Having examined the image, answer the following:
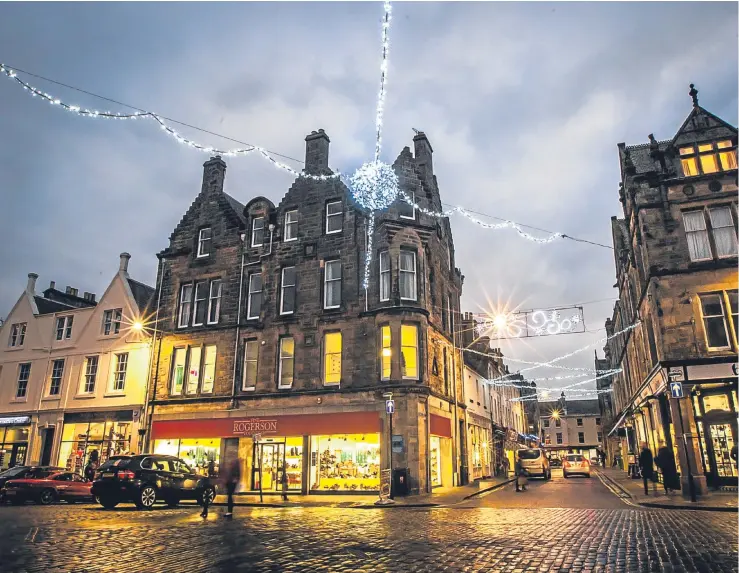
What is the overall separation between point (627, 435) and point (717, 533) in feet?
110

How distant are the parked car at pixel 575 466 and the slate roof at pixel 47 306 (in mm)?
34838

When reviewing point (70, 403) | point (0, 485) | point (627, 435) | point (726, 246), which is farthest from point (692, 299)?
point (70, 403)

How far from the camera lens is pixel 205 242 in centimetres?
3041

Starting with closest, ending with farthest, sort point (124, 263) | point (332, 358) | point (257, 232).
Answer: point (332, 358), point (257, 232), point (124, 263)

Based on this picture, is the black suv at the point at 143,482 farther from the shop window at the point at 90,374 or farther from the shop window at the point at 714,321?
the shop window at the point at 714,321

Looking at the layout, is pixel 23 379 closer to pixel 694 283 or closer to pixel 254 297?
pixel 254 297

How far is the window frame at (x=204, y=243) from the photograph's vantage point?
3011 centimetres

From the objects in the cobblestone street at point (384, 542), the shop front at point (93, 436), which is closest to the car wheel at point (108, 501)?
the cobblestone street at point (384, 542)

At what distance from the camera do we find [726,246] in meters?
20.1

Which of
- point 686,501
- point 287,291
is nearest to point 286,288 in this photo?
point 287,291

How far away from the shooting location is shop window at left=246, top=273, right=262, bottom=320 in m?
27.8

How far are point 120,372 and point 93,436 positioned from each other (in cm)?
365

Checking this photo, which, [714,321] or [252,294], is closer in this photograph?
[714,321]

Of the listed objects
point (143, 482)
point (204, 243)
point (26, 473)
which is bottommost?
point (143, 482)
